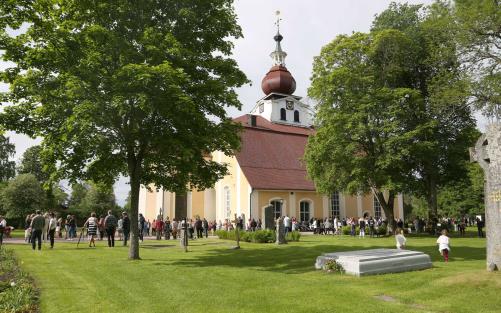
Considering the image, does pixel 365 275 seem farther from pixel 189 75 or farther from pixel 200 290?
pixel 189 75

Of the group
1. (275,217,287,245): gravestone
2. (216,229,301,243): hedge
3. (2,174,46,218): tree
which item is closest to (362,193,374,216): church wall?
(216,229,301,243): hedge

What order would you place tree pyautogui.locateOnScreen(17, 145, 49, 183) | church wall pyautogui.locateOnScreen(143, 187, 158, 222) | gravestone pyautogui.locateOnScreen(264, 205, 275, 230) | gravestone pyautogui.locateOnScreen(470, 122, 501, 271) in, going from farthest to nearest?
1. tree pyautogui.locateOnScreen(17, 145, 49, 183)
2. church wall pyautogui.locateOnScreen(143, 187, 158, 222)
3. gravestone pyautogui.locateOnScreen(264, 205, 275, 230)
4. gravestone pyautogui.locateOnScreen(470, 122, 501, 271)

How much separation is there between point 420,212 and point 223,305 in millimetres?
70001

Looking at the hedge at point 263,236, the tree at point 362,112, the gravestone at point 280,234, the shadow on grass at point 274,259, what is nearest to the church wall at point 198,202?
the tree at point 362,112

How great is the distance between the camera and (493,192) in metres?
10.2

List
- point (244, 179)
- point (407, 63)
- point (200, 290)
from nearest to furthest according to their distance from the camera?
point (200, 290) → point (407, 63) → point (244, 179)

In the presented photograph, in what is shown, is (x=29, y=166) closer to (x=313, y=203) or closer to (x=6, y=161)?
(x=6, y=161)

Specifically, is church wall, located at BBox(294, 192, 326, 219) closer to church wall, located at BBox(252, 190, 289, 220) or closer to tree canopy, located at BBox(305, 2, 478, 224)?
church wall, located at BBox(252, 190, 289, 220)

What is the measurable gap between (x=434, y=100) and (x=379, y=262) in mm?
16121

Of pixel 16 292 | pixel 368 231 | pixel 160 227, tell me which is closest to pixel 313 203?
pixel 368 231

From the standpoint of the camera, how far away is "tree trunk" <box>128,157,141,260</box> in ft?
49.2

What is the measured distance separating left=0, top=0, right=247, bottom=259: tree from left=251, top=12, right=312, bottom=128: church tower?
40192 mm

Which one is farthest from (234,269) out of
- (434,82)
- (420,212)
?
(420,212)

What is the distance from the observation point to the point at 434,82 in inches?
1001
